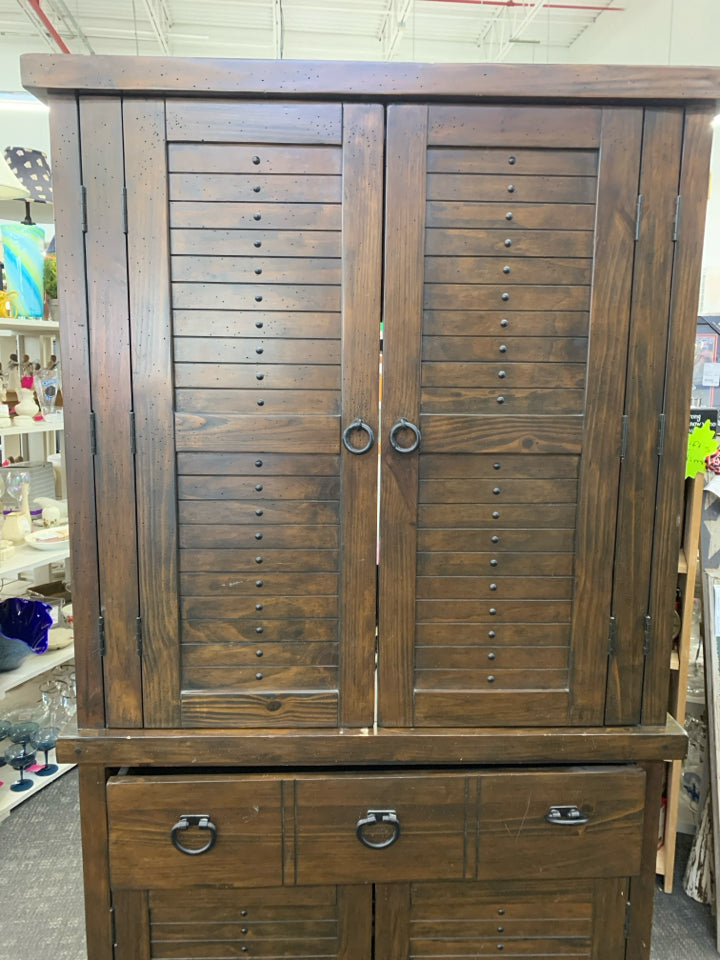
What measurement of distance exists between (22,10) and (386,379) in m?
4.50

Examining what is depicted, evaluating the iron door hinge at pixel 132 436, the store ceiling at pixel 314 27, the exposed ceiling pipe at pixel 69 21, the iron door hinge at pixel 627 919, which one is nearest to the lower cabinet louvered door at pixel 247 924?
the iron door hinge at pixel 627 919

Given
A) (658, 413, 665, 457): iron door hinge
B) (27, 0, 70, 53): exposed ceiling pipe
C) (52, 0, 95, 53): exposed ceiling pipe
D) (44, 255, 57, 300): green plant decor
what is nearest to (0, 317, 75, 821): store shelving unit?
(44, 255, 57, 300): green plant decor

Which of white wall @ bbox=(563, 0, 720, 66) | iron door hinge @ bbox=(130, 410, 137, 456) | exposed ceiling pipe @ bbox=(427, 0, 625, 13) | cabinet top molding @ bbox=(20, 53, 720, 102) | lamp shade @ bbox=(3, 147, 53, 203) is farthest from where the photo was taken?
exposed ceiling pipe @ bbox=(427, 0, 625, 13)

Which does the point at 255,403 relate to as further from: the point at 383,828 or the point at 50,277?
the point at 50,277

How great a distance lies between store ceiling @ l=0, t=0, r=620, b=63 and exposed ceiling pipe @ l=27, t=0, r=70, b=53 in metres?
0.01

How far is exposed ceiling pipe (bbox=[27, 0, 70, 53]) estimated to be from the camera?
12.2ft

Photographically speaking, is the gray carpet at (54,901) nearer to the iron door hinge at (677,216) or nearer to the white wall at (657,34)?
the iron door hinge at (677,216)

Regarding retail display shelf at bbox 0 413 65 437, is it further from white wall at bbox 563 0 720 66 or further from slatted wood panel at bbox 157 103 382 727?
white wall at bbox 563 0 720 66

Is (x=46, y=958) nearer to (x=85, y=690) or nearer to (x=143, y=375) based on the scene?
(x=85, y=690)

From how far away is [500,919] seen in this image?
1.39 metres

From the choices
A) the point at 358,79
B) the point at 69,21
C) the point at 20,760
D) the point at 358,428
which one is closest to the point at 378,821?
the point at 358,428

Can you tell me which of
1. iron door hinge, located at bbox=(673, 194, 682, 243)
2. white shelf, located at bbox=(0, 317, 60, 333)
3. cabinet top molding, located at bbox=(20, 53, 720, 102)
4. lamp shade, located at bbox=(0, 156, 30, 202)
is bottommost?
white shelf, located at bbox=(0, 317, 60, 333)

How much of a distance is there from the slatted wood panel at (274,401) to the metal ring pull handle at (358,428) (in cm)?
1

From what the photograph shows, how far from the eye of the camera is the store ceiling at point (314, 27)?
4023 mm
